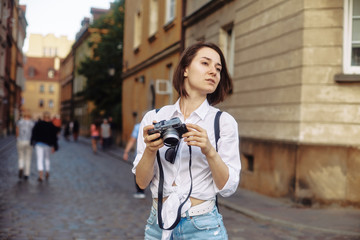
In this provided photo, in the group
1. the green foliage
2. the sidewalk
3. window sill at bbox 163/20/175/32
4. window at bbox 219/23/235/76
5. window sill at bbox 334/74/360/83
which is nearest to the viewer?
the sidewalk

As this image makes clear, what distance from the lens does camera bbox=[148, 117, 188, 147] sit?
219 cm

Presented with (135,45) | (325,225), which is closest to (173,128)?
(325,225)

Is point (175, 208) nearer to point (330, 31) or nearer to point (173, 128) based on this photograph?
point (173, 128)

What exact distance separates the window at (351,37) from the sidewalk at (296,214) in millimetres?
2751

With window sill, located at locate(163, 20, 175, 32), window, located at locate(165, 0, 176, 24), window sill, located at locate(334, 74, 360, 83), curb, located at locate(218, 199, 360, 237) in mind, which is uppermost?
window, located at locate(165, 0, 176, 24)

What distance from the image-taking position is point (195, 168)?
97.3 inches

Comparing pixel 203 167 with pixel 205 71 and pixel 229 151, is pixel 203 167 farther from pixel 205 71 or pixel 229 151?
pixel 205 71

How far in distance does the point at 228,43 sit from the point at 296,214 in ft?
22.2

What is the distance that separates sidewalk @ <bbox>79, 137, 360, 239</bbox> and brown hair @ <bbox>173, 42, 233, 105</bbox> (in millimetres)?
5256

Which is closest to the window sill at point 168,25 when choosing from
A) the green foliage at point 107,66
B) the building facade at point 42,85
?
the green foliage at point 107,66

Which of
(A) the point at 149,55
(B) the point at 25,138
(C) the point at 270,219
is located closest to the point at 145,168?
(C) the point at 270,219

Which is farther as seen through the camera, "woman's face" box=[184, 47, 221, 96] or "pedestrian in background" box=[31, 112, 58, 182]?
"pedestrian in background" box=[31, 112, 58, 182]

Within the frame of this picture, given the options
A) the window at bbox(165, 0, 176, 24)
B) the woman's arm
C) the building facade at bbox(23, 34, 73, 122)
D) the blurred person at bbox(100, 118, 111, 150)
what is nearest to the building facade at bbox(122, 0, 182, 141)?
the window at bbox(165, 0, 176, 24)

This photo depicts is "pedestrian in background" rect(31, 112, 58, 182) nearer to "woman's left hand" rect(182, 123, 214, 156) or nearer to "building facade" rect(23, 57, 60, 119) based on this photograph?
"woman's left hand" rect(182, 123, 214, 156)
